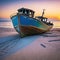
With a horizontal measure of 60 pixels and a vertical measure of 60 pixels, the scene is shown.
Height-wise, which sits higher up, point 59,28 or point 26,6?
point 26,6

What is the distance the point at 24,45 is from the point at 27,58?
51 cm

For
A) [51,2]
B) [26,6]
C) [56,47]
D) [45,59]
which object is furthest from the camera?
[26,6]

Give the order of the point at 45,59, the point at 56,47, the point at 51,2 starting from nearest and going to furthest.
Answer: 1. the point at 45,59
2. the point at 56,47
3. the point at 51,2

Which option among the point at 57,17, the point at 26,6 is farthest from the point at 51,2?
the point at 26,6

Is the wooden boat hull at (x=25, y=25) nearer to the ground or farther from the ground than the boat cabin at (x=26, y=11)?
nearer to the ground

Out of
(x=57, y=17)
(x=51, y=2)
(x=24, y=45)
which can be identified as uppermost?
(x=51, y=2)

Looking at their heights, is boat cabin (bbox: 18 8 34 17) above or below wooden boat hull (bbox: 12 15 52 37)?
above

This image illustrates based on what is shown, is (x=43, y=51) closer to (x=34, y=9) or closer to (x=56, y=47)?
(x=56, y=47)

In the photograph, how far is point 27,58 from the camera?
1855 millimetres

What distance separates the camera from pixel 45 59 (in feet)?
5.94

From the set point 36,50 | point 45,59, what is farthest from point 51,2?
point 45,59

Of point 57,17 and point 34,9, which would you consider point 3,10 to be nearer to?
point 34,9

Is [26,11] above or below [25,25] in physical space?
above

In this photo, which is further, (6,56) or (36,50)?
(36,50)
